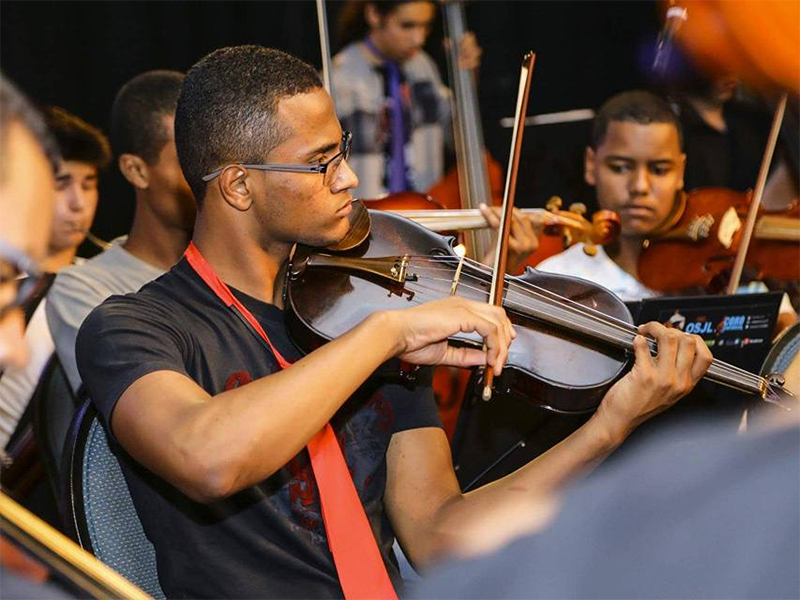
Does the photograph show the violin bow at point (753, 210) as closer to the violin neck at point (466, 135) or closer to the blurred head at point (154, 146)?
the violin neck at point (466, 135)

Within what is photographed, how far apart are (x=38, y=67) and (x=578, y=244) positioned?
6.16 ft

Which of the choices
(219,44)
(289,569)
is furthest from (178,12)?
(289,569)

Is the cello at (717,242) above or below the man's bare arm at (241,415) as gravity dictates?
below

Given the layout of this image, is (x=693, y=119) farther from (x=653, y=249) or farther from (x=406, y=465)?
(x=406, y=465)

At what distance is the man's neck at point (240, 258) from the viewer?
1816mm

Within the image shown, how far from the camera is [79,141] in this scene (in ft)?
10.4

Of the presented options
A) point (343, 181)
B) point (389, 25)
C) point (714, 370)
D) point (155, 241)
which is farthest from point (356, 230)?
point (389, 25)

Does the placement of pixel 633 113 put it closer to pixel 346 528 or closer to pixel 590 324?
pixel 590 324

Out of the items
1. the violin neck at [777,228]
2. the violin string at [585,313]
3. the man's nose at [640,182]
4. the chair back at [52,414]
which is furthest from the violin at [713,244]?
the chair back at [52,414]

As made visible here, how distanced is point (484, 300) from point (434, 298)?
0.08 metres

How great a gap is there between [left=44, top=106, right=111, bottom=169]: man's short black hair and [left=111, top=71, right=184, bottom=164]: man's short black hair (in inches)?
14.7

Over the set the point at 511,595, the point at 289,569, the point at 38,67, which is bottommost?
the point at 289,569

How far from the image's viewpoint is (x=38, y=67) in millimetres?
3777

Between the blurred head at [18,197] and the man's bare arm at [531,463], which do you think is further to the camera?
the man's bare arm at [531,463]
